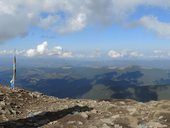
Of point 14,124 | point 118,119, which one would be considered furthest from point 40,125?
point 118,119

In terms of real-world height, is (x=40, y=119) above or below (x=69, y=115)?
below

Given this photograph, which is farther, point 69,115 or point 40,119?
point 69,115

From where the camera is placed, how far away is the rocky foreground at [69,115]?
1511 inches

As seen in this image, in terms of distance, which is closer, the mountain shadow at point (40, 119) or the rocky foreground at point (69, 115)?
the mountain shadow at point (40, 119)

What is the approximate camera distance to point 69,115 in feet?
136

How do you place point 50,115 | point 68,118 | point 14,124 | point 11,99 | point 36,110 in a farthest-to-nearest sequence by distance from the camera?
point 11,99
point 36,110
point 50,115
point 68,118
point 14,124

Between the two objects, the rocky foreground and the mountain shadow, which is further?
the rocky foreground

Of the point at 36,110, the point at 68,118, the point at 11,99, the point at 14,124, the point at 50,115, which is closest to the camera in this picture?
the point at 14,124

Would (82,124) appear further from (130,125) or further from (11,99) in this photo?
(11,99)

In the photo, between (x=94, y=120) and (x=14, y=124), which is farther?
(x=94, y=120)

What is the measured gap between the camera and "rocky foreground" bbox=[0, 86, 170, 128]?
1511 inches

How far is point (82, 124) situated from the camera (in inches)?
1515

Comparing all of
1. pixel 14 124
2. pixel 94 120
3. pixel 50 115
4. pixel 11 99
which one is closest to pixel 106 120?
pixel 94 120

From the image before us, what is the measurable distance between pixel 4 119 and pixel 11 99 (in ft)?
33.7
